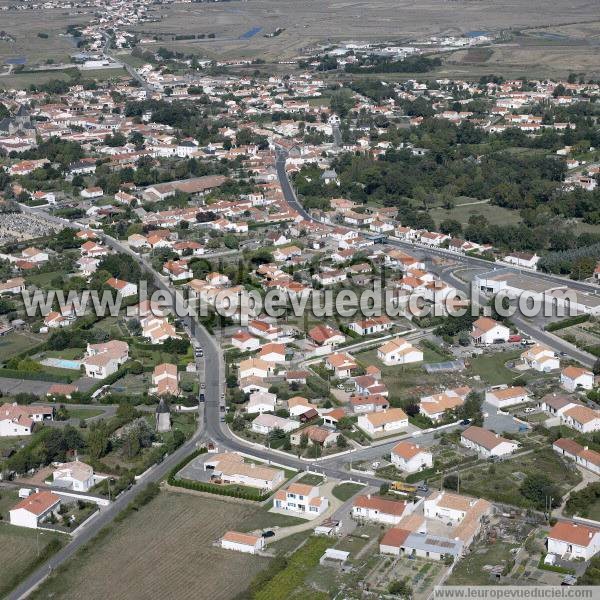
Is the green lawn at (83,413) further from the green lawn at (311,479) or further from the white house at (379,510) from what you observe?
the white house at (379,510)

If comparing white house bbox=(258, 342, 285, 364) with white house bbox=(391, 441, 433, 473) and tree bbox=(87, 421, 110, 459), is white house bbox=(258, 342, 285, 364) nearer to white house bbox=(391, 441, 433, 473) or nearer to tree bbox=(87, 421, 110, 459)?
tree bbox=(87, 421, 110, 459)

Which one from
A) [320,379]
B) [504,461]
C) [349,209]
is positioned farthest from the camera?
[349,209]

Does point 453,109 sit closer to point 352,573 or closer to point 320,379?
point 320,379

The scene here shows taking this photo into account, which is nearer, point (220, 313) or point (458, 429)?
point (458, 429)

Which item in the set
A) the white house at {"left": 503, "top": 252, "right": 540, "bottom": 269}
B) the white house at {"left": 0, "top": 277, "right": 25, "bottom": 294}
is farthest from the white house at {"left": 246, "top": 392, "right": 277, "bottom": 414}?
the white house at {"left": 503, "top": 252, "right": 540, "bottom": 269}

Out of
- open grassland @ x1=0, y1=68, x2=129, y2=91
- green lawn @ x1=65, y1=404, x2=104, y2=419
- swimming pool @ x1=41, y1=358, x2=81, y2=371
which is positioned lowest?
green lawn @ x1=65, y1=404, x2=104, y2=419

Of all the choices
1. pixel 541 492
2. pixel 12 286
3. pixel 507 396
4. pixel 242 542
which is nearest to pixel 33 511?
pixel 242 542

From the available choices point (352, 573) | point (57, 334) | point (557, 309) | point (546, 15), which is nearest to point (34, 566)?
point (352, 573)
